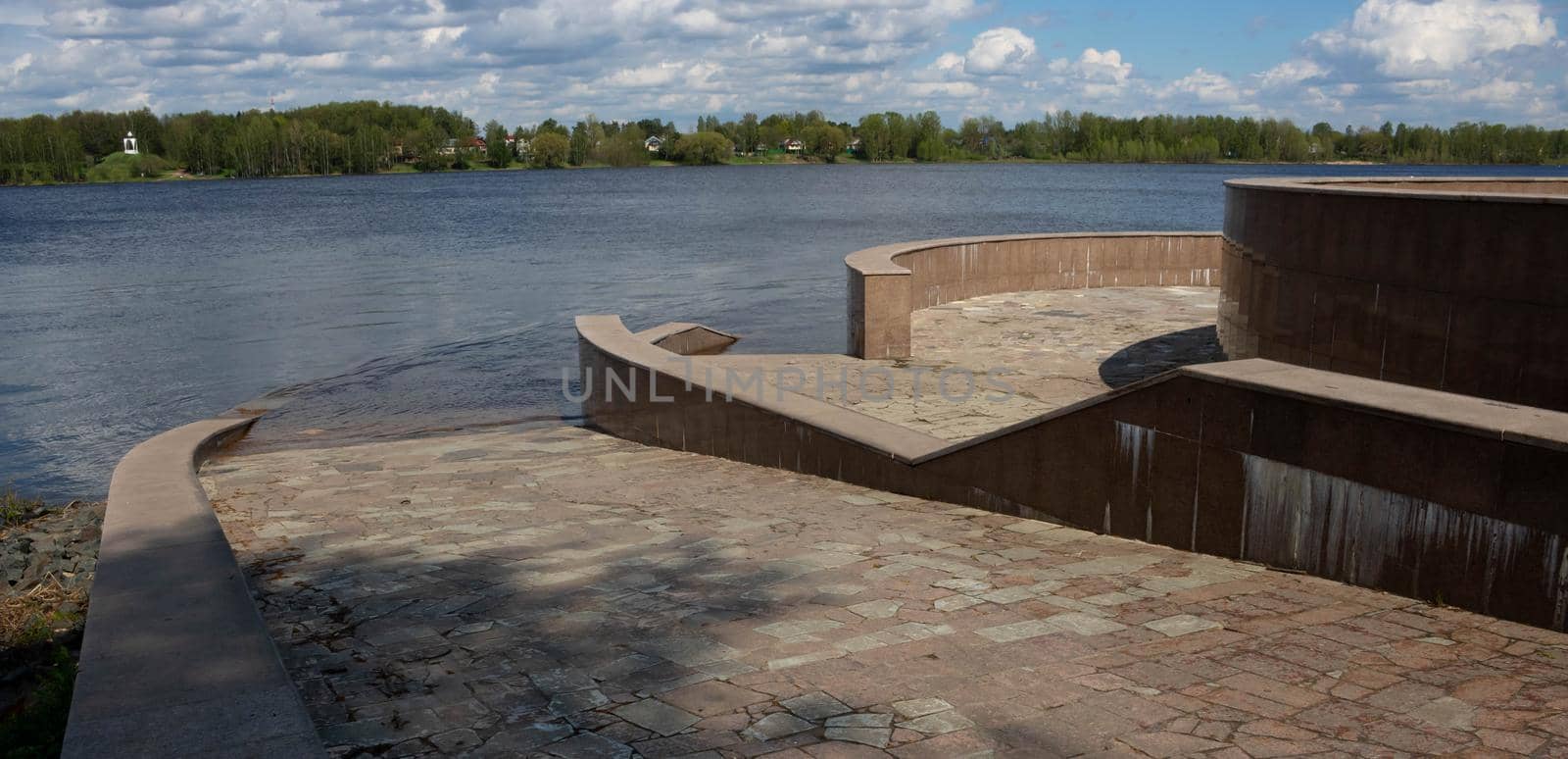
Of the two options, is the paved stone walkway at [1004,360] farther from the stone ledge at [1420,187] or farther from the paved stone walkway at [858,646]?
the paved stone walkway at [858,646]

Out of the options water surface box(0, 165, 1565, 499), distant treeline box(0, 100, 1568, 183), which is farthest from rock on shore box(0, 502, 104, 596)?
distant treeline box(0, 100, 1568, 183)

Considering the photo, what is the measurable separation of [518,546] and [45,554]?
4.54 m

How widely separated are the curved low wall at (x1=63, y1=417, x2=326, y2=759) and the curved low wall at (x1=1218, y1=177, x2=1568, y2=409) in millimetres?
5767

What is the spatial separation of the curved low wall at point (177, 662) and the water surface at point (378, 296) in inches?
372

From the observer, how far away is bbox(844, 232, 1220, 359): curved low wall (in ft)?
51.9

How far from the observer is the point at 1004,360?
1199 centimetres

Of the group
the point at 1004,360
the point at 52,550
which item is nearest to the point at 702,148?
the point at 1004,360

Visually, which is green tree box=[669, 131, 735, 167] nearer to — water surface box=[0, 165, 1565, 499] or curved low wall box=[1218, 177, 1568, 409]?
water surface box=[0, 165, 1565, 499]

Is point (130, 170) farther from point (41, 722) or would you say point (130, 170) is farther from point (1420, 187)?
point (41, 722)

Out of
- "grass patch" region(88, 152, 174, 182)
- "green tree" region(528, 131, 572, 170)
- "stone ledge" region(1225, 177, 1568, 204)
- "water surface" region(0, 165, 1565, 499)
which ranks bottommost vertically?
"water surface" region(0, 165, 1565, 499)

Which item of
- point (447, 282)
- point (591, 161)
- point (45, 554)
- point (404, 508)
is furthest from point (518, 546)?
point (591, 161)

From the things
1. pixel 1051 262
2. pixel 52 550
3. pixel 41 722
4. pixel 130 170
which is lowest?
pixel 52 550

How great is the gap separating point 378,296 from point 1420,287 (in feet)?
96.2

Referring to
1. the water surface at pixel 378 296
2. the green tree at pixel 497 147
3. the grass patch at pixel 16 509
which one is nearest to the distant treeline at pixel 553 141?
the green tree at pixel 497 147
